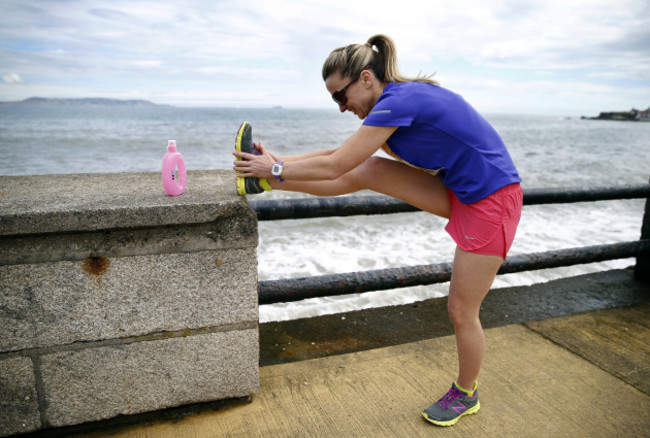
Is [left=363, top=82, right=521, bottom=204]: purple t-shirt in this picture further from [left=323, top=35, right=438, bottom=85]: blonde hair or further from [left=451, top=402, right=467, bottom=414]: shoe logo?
[left=451, top=402, right=467, bottom=414]: shoe logo

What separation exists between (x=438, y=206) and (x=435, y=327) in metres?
1.32

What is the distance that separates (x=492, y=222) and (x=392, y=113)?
0.67 metres

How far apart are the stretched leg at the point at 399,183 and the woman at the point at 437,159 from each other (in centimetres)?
1

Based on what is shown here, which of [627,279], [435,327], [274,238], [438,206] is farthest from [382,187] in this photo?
[274,238]

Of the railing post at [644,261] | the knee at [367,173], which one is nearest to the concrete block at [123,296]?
the knee at [367,173]

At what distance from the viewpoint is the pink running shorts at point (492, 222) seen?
200 centimetres

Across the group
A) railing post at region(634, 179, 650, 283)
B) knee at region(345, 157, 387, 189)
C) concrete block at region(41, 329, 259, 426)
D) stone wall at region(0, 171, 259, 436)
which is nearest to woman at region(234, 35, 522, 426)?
knee at region(345, 157, 387, 189)

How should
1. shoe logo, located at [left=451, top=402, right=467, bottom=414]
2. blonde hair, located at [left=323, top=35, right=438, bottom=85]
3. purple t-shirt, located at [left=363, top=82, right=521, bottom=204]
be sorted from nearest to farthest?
purple t-shirt, located at [left=363, top=82, right=521, bottom=204]
blonde hair, located at [left=323, top=35, right=438, bottom=85]
shoe logo, located at [left=451, top=402, right=467, bottom=414]

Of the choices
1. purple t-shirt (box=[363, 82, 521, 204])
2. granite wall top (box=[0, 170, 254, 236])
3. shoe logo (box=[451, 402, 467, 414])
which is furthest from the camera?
shoe logo (box=[451, 402, 467, 414])

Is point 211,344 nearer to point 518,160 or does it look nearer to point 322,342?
point 322,342

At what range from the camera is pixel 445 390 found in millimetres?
2455

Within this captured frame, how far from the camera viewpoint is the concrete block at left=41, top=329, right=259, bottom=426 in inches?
79.0

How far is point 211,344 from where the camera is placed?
217 centimetres

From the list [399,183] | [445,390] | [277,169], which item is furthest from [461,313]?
[277,169]
